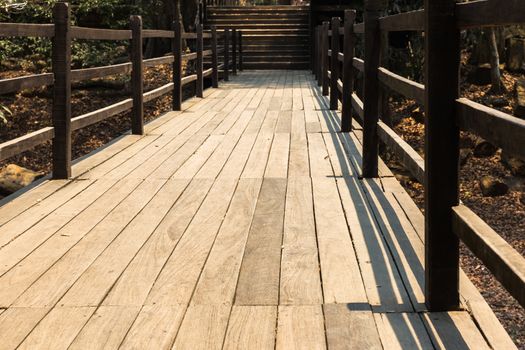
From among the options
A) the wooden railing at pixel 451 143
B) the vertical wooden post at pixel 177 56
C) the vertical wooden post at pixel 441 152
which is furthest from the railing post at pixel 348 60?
the vertical wooden post at pixel 441 152

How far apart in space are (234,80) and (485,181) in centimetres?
879

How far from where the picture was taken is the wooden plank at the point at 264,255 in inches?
134

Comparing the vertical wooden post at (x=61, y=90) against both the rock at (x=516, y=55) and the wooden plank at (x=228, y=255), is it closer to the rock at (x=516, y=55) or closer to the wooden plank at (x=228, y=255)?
the wooden plank at (x=228, y=255)

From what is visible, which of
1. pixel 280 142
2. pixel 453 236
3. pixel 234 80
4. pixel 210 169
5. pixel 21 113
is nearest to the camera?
pixel 453 236

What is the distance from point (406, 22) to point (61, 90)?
311cm

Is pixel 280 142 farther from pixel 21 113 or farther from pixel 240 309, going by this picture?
pixel 21 113

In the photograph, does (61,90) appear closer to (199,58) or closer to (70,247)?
(70,247)

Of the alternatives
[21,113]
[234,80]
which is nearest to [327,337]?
[21,113]

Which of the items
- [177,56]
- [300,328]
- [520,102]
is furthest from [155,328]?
[520,102]

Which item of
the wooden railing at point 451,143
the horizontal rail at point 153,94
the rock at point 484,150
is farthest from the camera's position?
the rock at point 484,150

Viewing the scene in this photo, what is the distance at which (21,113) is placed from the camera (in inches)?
695

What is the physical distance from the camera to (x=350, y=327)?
3010 millimetres

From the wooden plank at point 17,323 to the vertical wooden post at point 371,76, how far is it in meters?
3.40

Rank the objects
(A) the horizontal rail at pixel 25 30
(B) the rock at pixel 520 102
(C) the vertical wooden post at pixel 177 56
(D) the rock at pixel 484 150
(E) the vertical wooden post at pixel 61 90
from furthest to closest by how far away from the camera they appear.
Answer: (B) the rock at pixel 520 102 → (D) the rock at pixel 484 150 → (C) the vertical wooden post at pixel 177 56 → (E) the vertical wooden post at pixel 61 90 → (A) the horizontal rail at pixel 25 30
